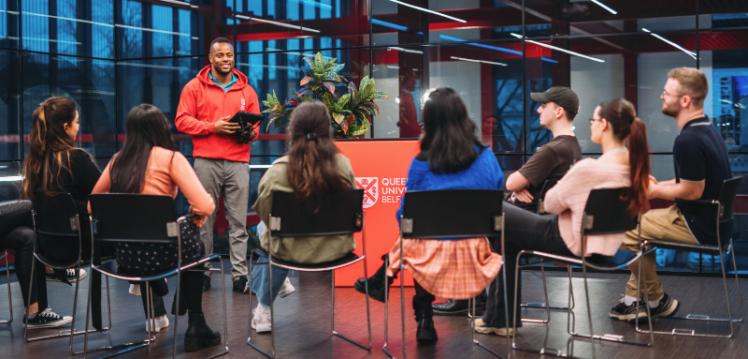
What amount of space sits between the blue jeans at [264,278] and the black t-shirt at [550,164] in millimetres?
1508

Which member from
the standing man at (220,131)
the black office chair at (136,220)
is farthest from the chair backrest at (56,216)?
the standing man at (220,131)

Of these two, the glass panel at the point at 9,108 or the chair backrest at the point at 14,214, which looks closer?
the chair backrest at the point at 14,214

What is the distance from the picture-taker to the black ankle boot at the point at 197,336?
5109 millimetres

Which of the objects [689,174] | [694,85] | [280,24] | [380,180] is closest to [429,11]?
[280,24]

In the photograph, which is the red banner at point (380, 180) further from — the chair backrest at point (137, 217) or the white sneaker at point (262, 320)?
the chair backrest at point (137, 217)

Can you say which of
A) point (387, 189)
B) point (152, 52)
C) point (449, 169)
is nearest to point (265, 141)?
point (152, 52)

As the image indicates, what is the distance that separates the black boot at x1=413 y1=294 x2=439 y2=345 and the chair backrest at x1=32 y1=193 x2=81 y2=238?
1934 mm

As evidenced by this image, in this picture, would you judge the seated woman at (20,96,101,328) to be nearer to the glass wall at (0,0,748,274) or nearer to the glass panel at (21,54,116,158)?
the glass wall at (0,0,748,274)

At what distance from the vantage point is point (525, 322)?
5.79 meters

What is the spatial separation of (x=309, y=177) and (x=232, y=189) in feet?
7.67

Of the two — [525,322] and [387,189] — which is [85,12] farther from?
[525,322]

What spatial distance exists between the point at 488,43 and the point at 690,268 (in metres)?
2.88

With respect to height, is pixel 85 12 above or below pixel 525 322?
above

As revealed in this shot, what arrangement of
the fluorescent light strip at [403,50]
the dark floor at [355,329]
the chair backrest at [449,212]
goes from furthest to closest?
the fluorescent light strip at [403,50], the dark floor at [355,329], the chair backrest at [449,212]
